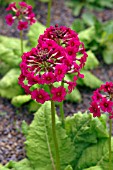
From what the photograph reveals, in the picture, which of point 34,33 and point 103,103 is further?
point 34,33

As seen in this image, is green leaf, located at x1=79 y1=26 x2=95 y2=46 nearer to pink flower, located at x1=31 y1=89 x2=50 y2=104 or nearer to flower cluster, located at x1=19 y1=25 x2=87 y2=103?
flower cluster, located at x1=19 y1=25 x2=87 y2=103

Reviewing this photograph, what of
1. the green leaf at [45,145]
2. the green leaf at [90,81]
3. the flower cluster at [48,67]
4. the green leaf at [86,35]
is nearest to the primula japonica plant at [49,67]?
the flower cluster at [48,67]

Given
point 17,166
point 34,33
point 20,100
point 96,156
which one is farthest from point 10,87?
point 96,156

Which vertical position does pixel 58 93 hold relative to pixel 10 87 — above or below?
Result: below

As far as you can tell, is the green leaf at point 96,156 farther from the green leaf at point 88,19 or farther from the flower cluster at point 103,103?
the green leaf at point 88,19

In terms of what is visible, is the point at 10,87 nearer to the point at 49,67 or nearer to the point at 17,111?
the point at 17,111

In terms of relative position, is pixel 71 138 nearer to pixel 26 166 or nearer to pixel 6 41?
pixel 26 166

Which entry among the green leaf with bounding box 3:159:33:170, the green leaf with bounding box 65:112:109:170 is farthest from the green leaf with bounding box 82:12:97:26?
the green leaf with bounding box 3:159:33:170

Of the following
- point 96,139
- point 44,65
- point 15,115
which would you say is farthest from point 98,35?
point 44,65
